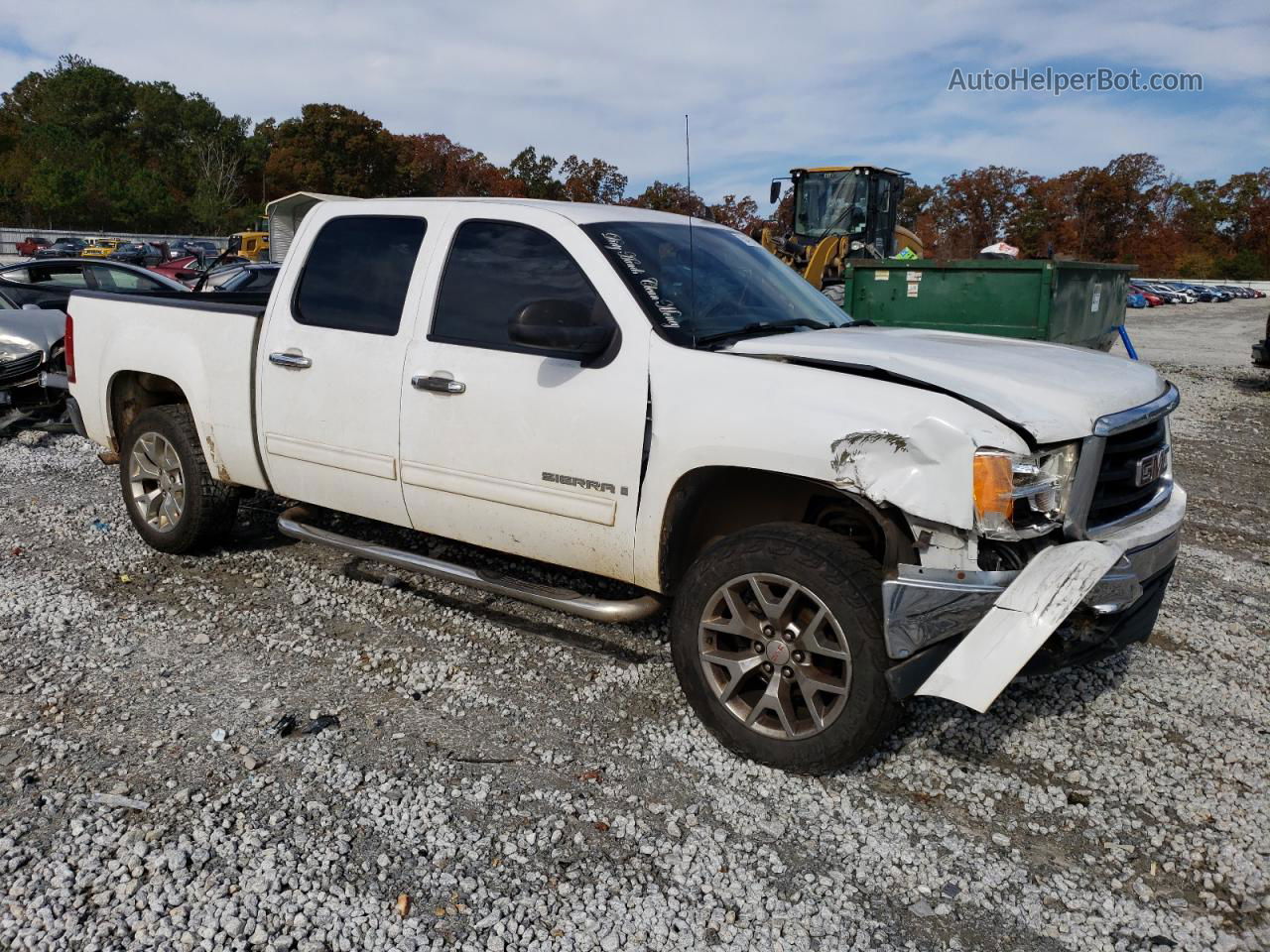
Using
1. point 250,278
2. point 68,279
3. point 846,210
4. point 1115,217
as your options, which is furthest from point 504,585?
point 1115,217

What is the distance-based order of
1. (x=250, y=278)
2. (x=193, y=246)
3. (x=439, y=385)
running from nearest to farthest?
(x=439, y=385) → (x=250, y=278) → (x=193, y=246)

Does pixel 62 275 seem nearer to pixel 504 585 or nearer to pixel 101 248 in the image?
pixel 504 585

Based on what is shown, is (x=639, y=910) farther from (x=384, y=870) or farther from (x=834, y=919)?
(x=384, y=870)

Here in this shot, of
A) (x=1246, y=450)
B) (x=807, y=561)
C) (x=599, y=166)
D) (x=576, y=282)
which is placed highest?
(x=599, y=166)

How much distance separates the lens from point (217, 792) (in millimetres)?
3318

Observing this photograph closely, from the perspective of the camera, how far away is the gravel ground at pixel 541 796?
2.77m

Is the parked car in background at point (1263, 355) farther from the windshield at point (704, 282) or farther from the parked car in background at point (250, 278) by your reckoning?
the parked car in background at point (250, 278)

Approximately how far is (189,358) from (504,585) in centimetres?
228

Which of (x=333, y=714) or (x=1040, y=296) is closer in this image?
(x=333, y=714)

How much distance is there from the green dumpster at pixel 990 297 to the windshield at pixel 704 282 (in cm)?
649

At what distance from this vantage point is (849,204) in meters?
17.4

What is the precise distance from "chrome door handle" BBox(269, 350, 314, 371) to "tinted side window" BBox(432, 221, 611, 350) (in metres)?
0.76

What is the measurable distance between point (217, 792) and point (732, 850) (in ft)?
5.62

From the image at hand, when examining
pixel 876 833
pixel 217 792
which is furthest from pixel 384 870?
pixel 876 833
